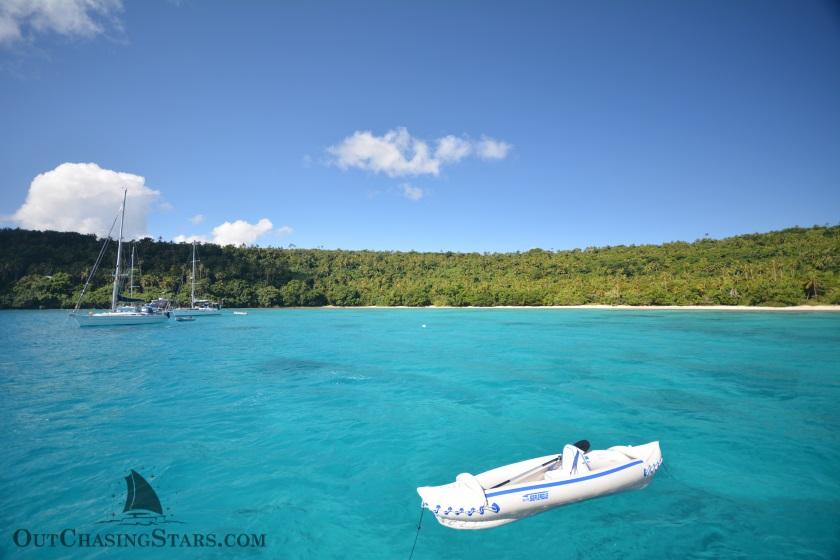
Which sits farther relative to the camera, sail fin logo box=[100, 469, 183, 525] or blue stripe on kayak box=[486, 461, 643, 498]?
sail fin logo box=[100, 469, 183, 525]

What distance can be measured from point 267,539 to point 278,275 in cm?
11341

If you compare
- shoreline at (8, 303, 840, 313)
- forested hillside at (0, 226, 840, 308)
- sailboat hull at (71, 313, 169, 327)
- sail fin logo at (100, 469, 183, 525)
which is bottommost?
sail fin logo at (100, 469, 183, 525)

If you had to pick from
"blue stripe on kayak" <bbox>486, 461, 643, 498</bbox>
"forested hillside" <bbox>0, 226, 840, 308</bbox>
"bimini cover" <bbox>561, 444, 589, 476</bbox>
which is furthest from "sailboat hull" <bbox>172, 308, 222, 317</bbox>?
"bimini cover" <bbox>561, 444, 589, 476</bbox>

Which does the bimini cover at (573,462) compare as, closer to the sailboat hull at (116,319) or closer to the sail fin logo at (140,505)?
the sail fin logo at (140,505)

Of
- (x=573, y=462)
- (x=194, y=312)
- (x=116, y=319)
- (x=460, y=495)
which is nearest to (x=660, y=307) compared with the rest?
(x=573, y=462)

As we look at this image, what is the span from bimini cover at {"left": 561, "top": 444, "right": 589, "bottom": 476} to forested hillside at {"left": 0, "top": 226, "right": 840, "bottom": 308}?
8101cm

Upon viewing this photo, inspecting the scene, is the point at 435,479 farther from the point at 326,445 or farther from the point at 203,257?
the point at 203,257

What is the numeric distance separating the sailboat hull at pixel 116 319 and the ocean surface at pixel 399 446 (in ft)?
54.2

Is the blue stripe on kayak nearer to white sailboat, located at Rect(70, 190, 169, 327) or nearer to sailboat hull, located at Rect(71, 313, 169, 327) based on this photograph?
white sailboat, located at Rect(70, 190, 169, 327)

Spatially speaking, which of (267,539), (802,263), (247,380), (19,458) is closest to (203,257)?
(247,380)

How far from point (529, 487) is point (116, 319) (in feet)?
171

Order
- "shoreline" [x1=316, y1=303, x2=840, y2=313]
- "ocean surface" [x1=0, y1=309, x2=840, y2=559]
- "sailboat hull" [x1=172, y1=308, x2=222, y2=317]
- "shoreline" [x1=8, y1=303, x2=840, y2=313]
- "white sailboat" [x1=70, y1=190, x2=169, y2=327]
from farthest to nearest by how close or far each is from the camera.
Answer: "sailboat hull" [x1=172, y1=308, x2=222, y2=317], "shoreline" [x1=316, y1=303, x2=840, y2=313], "shoreline" [x1=8, y1=303, x2=840, y2=313], "white sailboat" [x1=70, y1=190, x2=169, y2=327], "ocean surface" [x1=0, y1=309, x2=840, y2=559]

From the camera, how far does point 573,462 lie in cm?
785

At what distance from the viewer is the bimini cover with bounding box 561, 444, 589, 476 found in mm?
7789
